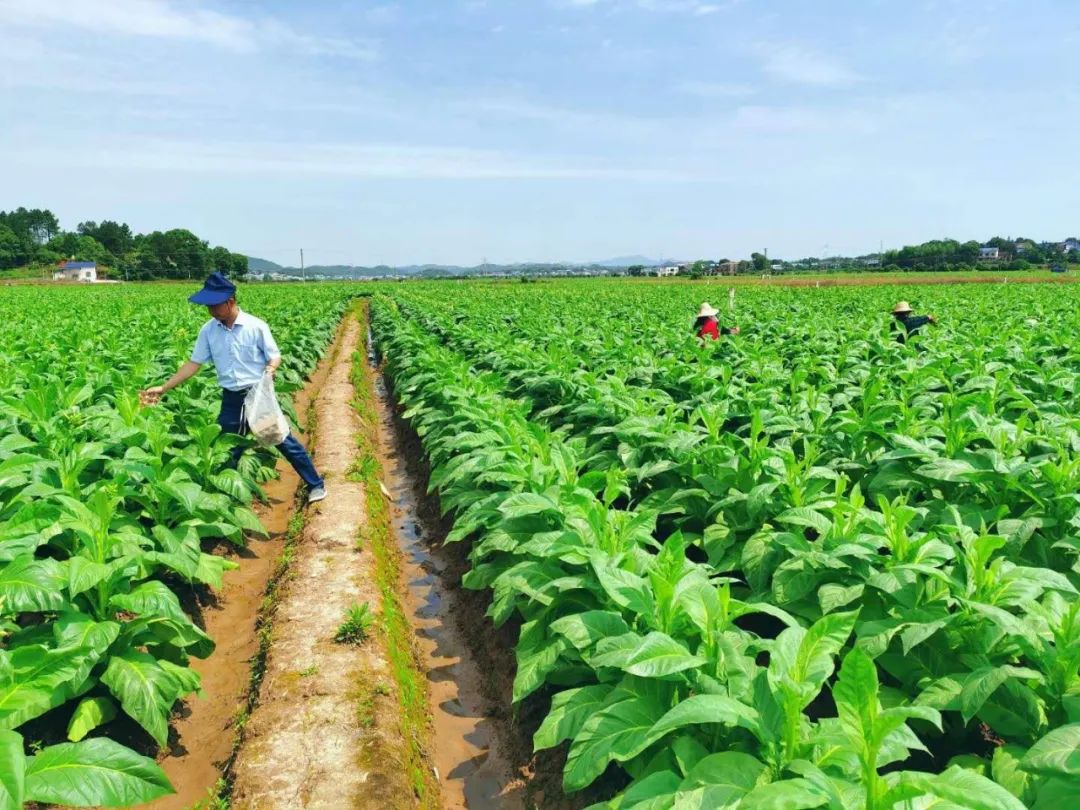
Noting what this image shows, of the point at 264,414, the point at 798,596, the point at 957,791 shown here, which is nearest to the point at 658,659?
the point at 957,791

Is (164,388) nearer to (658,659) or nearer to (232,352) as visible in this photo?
(232,352)

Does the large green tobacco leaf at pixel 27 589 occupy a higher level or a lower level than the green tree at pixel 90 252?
lower

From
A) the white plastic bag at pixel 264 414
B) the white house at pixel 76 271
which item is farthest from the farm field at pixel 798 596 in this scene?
the white house at pixel 76 271

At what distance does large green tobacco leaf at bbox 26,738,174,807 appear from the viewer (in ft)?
7.60

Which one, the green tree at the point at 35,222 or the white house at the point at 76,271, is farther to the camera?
the green tree at the point at 35,222

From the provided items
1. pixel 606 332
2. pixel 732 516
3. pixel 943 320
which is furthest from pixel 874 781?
pixel 943 320

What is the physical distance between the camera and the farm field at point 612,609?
2324 millimetres

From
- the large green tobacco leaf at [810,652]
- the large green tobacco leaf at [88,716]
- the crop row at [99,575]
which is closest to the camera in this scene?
the large green tobacco leaf at [810,652]

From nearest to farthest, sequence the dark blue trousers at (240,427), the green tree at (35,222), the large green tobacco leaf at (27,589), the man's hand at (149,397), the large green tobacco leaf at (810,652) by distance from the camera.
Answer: the large green tobacco leaf at (810,652) → the large green tobacco leaf at (27,589) → the man's hand at (149,397) → the dark blue trousers at (240,427) → the green tree at (35,222)

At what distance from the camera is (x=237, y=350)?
21.1 ft

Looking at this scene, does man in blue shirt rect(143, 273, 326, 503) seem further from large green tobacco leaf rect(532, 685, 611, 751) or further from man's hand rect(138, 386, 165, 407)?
large green tobacco leaf rect(532, 685, 611, 751)

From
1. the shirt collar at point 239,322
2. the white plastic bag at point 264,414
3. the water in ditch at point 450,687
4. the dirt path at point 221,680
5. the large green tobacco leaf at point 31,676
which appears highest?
the shirt collar at point 239,322

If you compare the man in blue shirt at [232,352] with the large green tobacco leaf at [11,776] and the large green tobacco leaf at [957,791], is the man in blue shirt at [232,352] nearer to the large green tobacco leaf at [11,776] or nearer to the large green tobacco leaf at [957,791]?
the large green tobacco leaf at [11,776]

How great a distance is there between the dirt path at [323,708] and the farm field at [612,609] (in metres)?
0.02
